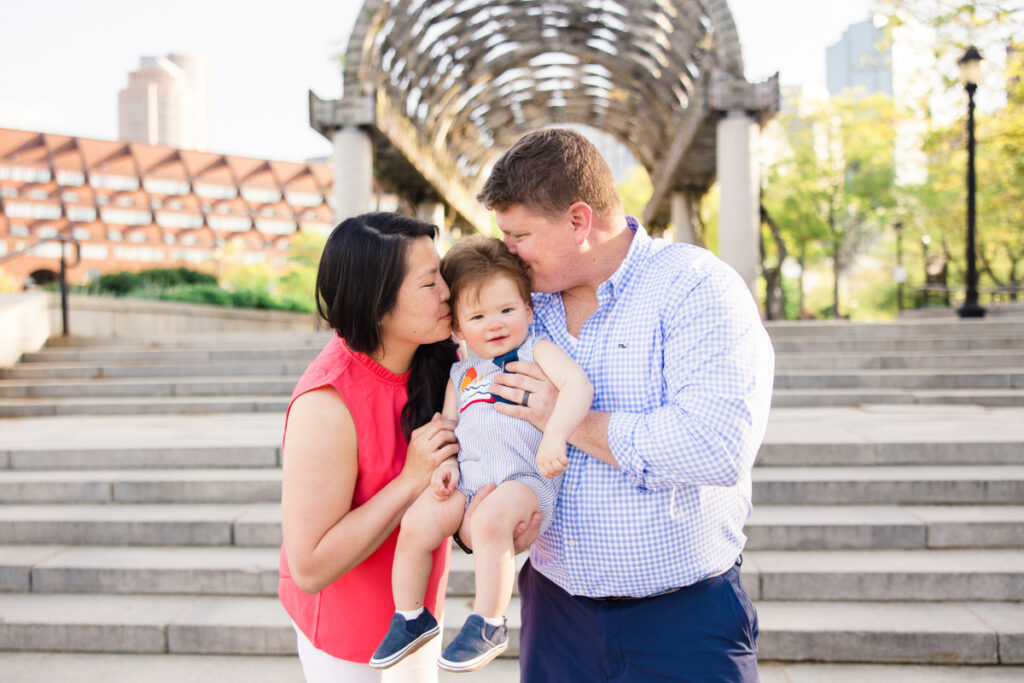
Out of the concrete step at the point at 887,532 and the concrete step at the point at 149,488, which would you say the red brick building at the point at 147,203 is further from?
the concrete step at the point at 887,532

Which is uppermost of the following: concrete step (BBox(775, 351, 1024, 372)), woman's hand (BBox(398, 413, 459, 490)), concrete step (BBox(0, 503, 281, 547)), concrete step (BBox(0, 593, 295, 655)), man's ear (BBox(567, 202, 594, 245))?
man's ear (BBox(567, 202, 594, 245))

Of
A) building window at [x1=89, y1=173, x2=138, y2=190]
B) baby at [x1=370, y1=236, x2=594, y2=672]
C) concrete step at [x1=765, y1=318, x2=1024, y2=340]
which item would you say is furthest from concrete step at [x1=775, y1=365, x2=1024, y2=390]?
building window at [x1=89, y1=173, x2=138, y2=190]

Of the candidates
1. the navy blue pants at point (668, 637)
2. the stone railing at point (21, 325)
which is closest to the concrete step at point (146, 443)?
the stone railing at point (21, 325)

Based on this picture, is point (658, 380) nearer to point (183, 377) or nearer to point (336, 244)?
point (336, 244)

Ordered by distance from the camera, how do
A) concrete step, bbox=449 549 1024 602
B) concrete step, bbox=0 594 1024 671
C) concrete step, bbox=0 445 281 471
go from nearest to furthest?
concrete step, bbox=0 594 1024 671 → concrete step, bbox=449 549 1024 602 → concrete step, bbox=0 445 281 471

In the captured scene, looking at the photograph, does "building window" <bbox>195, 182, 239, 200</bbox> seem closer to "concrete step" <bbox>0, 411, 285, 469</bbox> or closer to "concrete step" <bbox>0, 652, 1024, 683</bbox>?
"concrete step" <bbox>0, 411, 285, 469</bbox>

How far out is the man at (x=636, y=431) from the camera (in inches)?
67.0

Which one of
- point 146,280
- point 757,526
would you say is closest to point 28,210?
point 146,280

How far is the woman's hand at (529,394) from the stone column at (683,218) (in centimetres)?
1916

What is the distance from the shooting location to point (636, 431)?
174 cm

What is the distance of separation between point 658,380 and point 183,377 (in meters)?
8.67

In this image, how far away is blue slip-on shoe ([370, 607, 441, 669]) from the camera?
196 centimetres

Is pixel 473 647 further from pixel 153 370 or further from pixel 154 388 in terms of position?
pixel 153 370

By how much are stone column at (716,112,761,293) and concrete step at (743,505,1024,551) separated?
8605 mm
